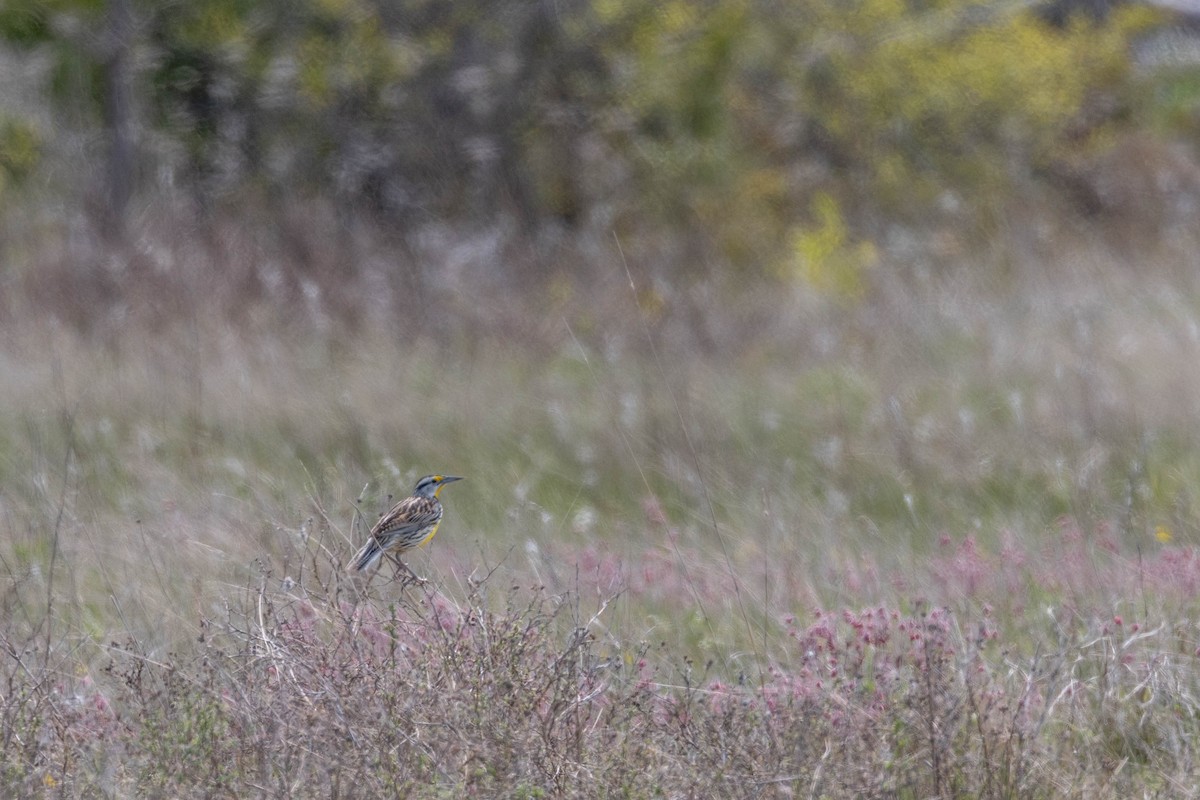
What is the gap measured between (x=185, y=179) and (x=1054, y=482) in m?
8.88

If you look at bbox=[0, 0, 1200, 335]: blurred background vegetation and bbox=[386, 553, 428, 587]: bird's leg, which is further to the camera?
bbox=[0, 0, 1200, 335]: blurred background vegetation

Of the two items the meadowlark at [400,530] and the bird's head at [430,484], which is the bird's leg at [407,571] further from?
the bird's head at [430,484]

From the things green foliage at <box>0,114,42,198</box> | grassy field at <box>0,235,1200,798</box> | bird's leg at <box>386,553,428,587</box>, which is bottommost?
green foliage at <box>0,114,42,198</box>

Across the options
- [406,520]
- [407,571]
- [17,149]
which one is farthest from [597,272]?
[407,571]

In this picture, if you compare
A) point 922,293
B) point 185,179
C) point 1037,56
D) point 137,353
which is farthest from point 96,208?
point 1037,56

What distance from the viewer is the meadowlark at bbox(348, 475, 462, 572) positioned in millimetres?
3812

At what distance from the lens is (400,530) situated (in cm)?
394

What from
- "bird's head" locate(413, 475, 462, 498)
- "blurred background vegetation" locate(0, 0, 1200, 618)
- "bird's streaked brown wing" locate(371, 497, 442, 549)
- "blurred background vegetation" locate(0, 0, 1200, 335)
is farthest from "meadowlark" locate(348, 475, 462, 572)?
"blurred background vegetation" locate(0, 0, 1200, 335)

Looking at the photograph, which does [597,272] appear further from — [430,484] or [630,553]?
[430,484]

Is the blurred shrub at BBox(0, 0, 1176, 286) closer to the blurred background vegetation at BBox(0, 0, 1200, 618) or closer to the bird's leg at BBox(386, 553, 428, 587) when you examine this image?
the blurred background vegetation at BBox(0, 0, 1200, 618)

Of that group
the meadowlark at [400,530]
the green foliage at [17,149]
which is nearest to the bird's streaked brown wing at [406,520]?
the meadowlark at [400,530]

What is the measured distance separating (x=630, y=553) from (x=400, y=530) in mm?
1442

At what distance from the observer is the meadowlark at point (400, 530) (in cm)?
Answer: 381

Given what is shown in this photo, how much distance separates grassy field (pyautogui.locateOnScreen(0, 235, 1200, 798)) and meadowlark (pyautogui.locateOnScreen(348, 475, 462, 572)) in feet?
0.31
